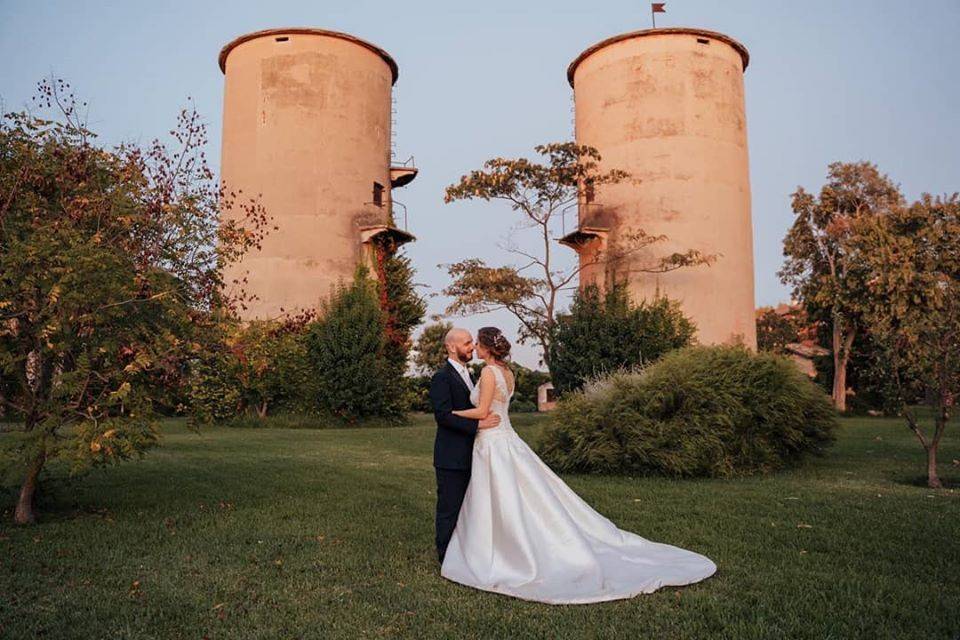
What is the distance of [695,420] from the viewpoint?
38.0ft

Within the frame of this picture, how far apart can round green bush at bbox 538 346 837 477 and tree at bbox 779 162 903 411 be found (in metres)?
23.6

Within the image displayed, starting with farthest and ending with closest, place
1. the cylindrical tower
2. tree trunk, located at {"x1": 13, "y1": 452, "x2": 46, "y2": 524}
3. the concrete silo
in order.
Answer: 1. the concrete silo
2. the cylindrical tower
3. tree trunk, located at {"x1": 13, "y1": 452, "x2": 46, "y2": 524}

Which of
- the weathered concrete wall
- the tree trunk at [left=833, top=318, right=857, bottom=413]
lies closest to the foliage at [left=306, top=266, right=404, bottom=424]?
the weathered concrete wall

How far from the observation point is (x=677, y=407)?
39.6 ft

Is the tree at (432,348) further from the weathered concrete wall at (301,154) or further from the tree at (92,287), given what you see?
Result: the tree at (92,287)

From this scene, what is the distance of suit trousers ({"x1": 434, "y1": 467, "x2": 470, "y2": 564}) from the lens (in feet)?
20.7

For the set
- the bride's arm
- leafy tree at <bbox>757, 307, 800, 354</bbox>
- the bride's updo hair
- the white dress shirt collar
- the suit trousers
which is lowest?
the suit trousers

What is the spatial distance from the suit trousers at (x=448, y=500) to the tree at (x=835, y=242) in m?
31.6

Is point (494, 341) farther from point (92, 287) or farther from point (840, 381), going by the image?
point (840, 381)

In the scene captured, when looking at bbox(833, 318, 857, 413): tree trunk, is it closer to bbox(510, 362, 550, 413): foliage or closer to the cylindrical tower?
the cylindrical tower

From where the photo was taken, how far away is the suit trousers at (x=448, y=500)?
6324 mm

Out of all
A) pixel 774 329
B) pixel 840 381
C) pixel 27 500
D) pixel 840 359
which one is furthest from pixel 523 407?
pixel 774 329

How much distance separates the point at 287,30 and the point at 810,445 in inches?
967

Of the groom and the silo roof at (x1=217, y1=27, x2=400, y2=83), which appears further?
the silo roof at (x1=217, y1=27, x2=400, y2=83)
